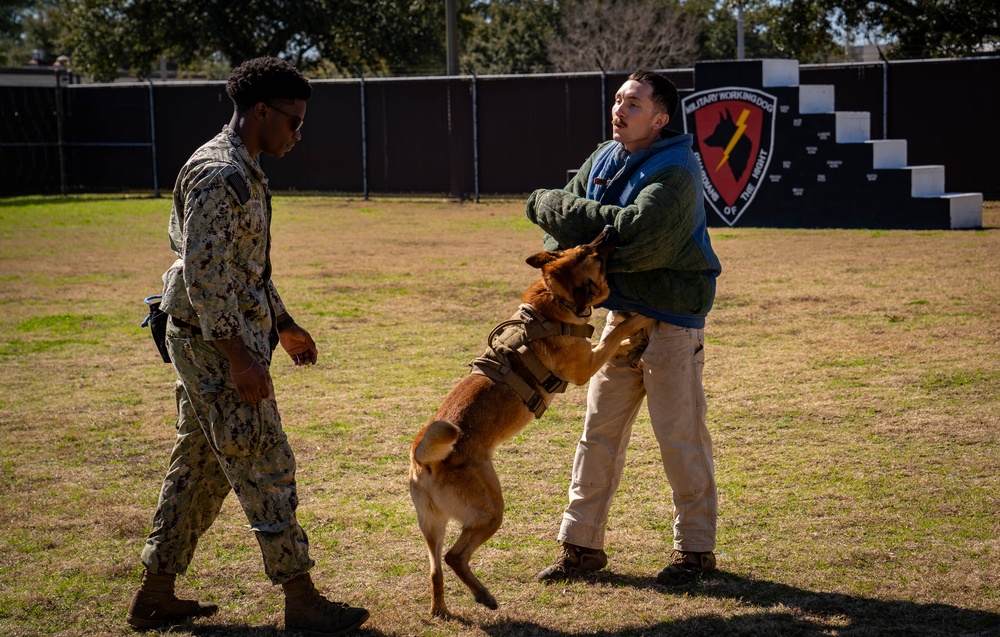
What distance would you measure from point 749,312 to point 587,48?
121 ft

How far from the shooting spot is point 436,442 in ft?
12.7

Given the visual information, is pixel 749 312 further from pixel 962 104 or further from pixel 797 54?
pixel 797 54

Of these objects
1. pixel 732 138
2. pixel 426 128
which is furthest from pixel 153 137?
pixel 732 138

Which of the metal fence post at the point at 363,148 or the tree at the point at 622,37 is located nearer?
the metal fence post at the point at 363,148

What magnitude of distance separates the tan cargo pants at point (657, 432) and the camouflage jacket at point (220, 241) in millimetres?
1529

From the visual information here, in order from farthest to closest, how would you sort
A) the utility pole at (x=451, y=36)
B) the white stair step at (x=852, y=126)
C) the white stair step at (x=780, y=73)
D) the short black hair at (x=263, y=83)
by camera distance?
the utility pole at (x=451, y=36) → the white stair step at (x=780, y=73) → the white stair step at (x=852, y=126) → the short black hair at (x=263, y=83)

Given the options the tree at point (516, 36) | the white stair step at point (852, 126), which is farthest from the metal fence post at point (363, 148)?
the tree at point (516, 36)

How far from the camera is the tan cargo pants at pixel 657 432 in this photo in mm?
4258

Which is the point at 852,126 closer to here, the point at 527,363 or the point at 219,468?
the point at 527,363

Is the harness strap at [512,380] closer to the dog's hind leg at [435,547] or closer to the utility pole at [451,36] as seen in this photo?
the dog's hind leg at [435,547]

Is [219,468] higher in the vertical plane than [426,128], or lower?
lower

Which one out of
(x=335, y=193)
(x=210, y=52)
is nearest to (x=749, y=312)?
(x=335, y=193)

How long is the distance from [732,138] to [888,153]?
2457 millimetres

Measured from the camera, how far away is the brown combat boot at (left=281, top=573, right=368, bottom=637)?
Answer: 3830 mm
